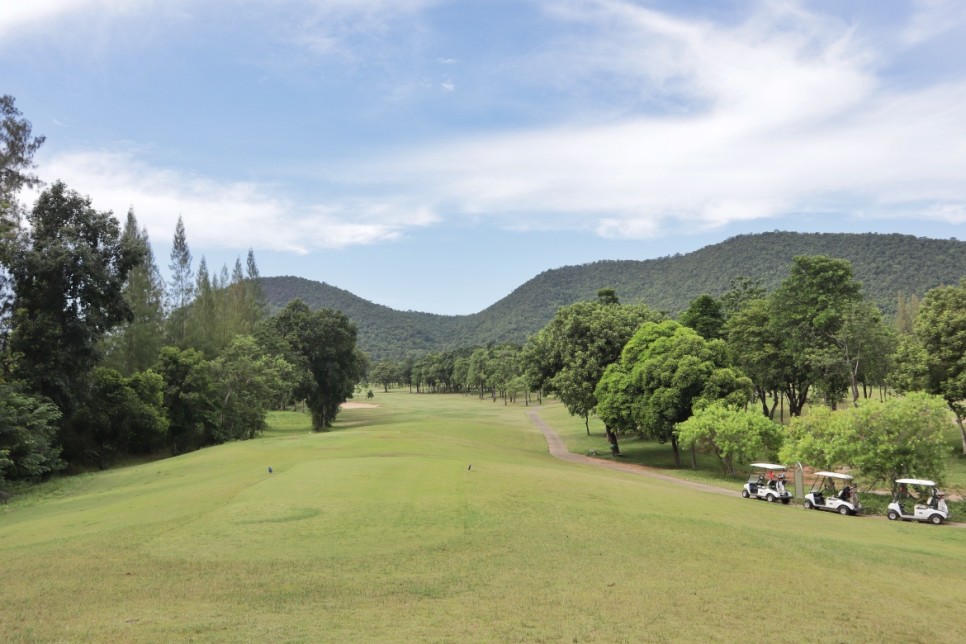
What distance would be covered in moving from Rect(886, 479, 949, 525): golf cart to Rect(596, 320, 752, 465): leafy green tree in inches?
489

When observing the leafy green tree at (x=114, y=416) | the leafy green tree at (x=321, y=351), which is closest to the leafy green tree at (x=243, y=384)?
the leafy green tree at (x=321, y=351)

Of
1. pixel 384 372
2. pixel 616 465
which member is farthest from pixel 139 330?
pixel 384 372

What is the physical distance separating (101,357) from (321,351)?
26.3m

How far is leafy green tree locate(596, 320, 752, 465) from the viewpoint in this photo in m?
40.8

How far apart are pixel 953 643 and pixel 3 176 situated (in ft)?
153

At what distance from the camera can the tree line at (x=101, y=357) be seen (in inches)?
1427

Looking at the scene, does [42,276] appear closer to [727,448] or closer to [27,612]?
[27,612]

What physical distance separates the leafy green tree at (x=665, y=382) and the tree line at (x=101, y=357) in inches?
1216

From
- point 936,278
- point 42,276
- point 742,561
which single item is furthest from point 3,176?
point 936,278

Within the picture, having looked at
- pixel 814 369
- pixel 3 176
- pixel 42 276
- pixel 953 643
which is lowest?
pixel 953 643

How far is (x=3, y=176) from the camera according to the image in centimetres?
3584

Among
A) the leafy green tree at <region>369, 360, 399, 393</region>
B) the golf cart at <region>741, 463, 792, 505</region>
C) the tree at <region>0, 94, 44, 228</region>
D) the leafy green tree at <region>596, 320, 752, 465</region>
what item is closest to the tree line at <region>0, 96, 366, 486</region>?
the tree at <region>0, 94, 44, 228</region>

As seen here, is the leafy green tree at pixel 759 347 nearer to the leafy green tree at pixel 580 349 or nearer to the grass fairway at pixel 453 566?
the leafy green tree at pixel 580 349

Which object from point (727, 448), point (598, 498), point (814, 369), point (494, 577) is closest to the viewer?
point (494, 577)
